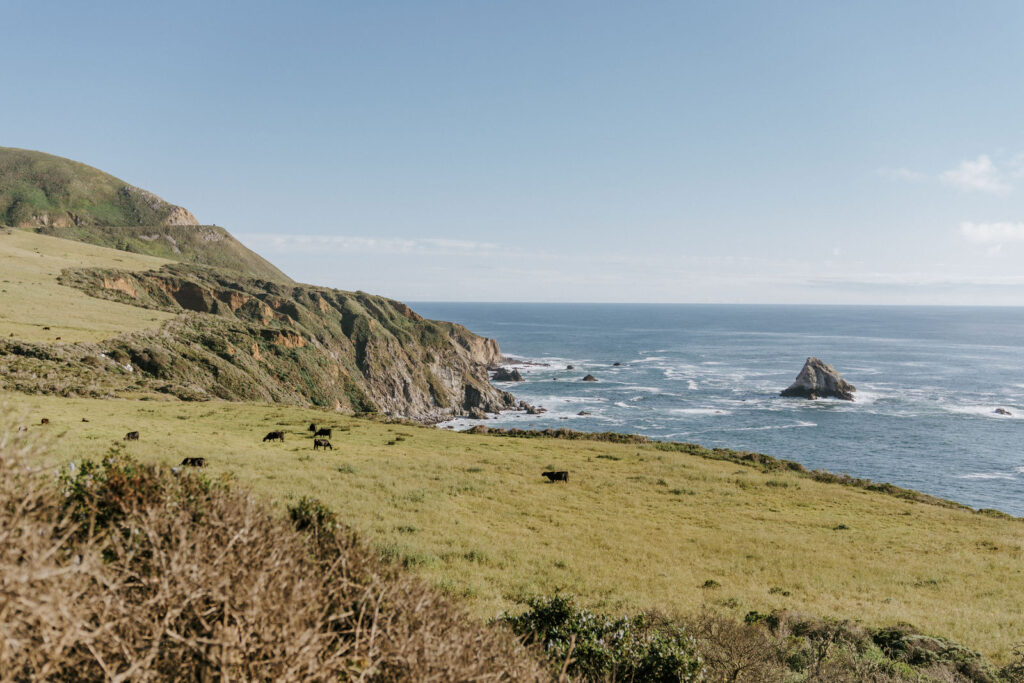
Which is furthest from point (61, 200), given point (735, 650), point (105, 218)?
point (735, 650)

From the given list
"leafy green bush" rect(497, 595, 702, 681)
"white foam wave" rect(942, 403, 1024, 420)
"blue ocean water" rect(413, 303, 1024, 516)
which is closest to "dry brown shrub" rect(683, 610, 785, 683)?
"leafy green bush" rect(497, 595, 702, 681)

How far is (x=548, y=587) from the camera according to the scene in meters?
16.6

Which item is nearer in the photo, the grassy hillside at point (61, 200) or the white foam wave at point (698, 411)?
the white foam wave at point (698, 411)

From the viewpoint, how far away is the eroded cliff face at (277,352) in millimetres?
57812

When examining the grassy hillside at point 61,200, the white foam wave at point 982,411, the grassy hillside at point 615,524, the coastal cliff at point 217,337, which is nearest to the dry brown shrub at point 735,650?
the grassy hillside at point 615,524

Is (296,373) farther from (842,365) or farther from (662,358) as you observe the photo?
(842,365)

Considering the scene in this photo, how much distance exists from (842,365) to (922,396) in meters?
54.3

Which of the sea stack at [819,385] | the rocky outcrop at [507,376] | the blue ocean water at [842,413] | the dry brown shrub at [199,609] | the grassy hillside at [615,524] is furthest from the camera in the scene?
the rocky outcrop at [507,376]

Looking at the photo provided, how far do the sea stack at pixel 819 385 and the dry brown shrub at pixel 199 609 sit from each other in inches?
5082

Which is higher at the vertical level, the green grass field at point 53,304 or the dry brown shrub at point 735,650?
the green grass field at point 53,304

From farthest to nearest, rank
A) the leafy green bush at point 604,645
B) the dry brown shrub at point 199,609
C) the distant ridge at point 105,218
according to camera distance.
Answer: the distant ridge at point 105,218, the leafy green bush at point 604,645, the dry brown shrub at point 199,609

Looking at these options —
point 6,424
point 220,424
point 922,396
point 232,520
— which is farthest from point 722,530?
point 922,396

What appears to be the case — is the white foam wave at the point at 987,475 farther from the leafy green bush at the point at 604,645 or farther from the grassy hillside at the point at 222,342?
the grassy hillside at the point at 222,342

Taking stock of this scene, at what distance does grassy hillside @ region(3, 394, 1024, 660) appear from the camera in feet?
57.1
